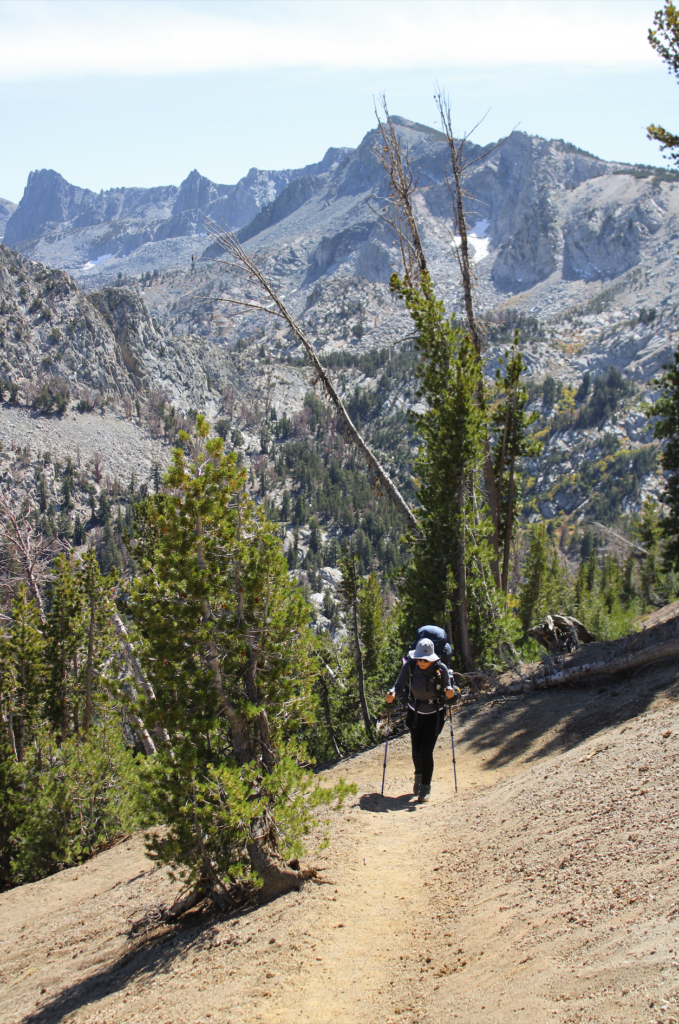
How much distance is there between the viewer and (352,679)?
29.1 m

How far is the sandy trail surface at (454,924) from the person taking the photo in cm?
390

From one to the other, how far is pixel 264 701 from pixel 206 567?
5.35ft

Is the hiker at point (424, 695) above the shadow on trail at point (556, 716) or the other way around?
above

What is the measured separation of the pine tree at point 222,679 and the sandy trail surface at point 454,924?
0.64 m

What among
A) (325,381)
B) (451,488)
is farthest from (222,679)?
(325,381)

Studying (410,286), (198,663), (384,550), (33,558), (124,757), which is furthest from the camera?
(384,550)

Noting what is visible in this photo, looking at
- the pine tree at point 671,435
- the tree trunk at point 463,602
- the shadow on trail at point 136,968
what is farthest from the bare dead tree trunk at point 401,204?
the shadow on trail at point 136,968

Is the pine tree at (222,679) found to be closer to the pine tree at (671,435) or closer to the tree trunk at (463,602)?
the tree trunk at (463,602)

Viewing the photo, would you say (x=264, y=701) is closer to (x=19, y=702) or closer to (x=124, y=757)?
(x=124, y=757)

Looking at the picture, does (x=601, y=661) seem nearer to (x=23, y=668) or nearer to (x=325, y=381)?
(x=325, y=381)

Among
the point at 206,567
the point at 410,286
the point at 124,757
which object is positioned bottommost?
the point at 124,757

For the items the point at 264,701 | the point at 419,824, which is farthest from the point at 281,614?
the point at 419,824

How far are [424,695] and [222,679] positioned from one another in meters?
2.68

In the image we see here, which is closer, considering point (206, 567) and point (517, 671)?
point (206, 567)
